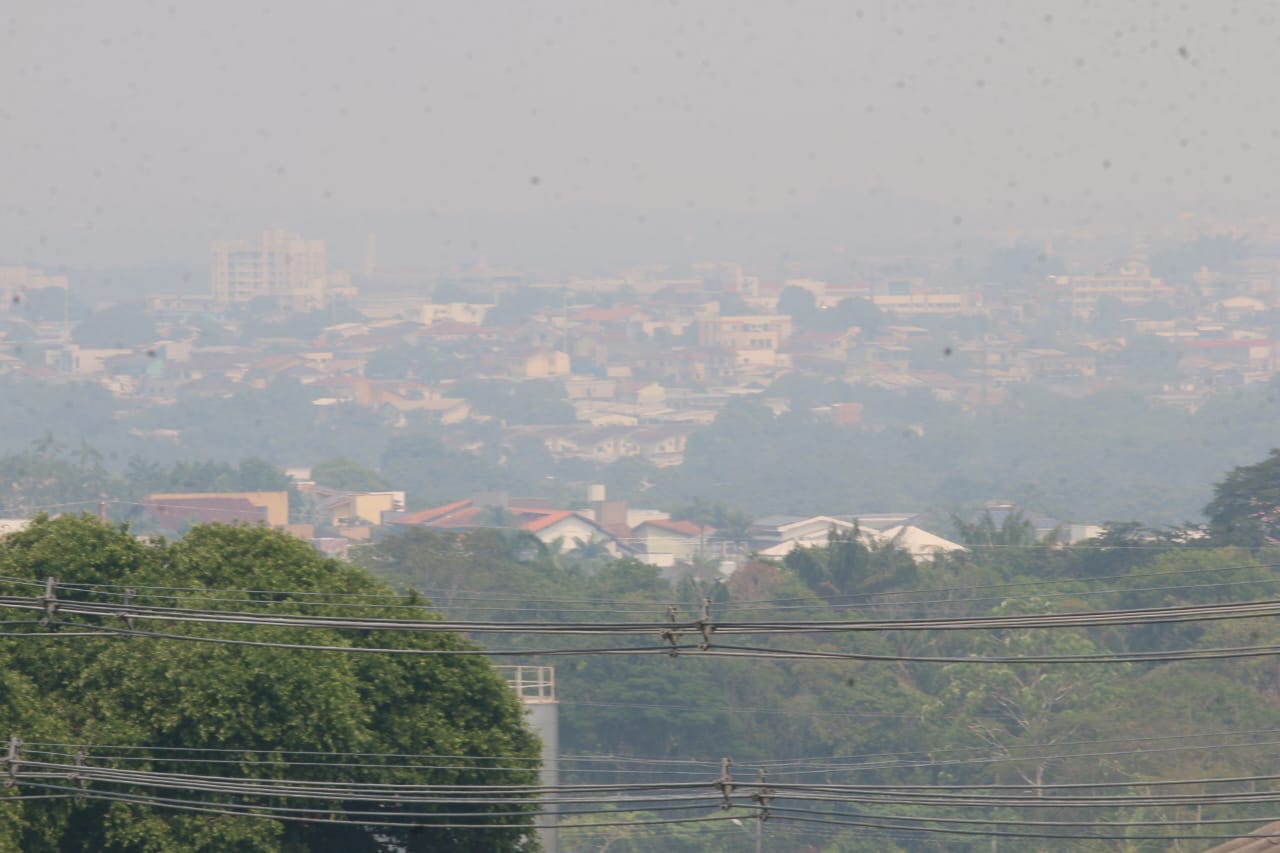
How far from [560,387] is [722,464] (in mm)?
37854

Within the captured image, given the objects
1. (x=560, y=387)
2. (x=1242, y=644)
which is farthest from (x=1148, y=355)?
(x=1242, y=644)

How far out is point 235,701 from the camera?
511 inches

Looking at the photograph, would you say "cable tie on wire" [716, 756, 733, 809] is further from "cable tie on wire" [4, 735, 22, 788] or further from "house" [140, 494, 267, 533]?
"house" [140, 494, 267, 533]

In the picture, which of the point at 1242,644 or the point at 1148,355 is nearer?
the point at 1242,644

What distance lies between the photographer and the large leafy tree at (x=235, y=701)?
1220 cm

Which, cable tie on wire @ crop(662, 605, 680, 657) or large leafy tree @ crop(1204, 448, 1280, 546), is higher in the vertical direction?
large leafy tree @ crop(1204, 448, 1280, 546)

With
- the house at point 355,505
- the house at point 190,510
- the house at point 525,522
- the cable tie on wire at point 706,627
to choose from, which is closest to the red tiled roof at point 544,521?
the house at point 525,522

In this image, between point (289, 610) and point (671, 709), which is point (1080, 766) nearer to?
point (671, 709)

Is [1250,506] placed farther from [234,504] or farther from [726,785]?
[234,504]

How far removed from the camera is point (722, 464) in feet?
532

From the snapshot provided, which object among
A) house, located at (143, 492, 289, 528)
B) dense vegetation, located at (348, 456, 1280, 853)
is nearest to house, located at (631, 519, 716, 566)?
house, located at (143, 492, 289, 528)

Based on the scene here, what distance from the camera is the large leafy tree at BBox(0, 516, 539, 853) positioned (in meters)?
12.2

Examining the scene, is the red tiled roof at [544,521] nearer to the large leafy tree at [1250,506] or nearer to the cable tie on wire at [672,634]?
the large leafy tree at [1250,506]

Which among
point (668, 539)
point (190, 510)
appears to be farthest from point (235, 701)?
point (668, 539)
